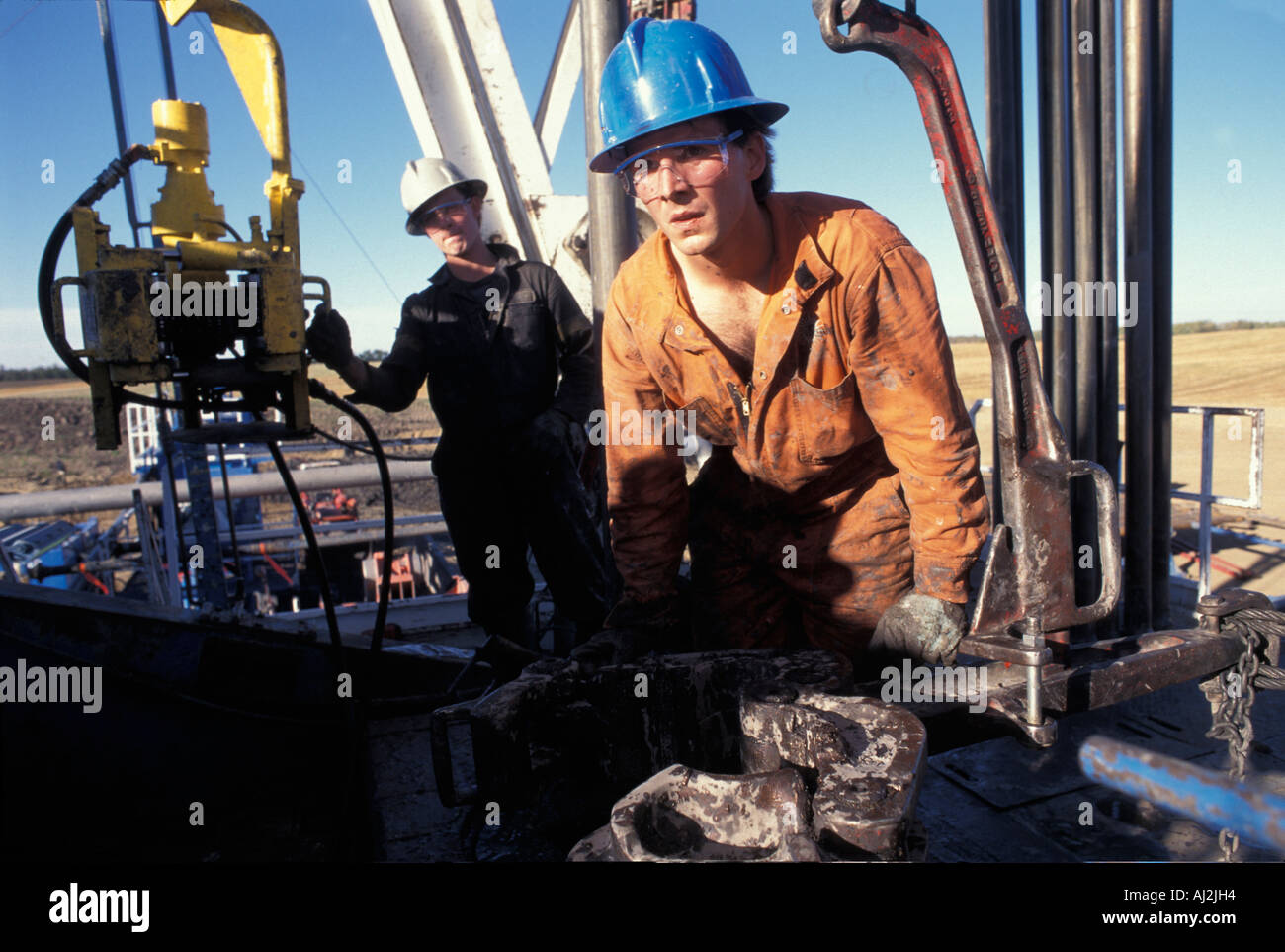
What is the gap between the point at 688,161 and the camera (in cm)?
193

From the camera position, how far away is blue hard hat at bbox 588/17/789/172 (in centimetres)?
193

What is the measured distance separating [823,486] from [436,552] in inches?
239

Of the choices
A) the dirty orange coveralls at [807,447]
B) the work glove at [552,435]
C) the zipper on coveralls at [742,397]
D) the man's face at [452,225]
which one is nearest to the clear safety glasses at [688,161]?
the dirty orange coveralls at [807,447]

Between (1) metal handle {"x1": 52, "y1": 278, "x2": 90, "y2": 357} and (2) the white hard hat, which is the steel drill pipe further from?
(2) the white hard hat

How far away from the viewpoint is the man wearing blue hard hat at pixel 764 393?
1.96 m

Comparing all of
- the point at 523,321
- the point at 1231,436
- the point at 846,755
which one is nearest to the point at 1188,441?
the point at 1231,436

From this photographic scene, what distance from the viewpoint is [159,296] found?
7.48ft

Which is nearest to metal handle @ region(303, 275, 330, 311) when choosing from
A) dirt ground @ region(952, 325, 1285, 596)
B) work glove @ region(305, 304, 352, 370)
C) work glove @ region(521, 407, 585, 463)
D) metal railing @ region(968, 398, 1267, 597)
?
Answer: work glove @ region(305, 304, 352, 370)

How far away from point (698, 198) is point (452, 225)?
1.79m

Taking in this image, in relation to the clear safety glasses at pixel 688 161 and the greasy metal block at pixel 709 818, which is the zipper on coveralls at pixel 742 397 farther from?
the greasy metal block at pixel 709 818

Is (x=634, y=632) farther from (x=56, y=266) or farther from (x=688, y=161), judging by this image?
(x=56, y=266)

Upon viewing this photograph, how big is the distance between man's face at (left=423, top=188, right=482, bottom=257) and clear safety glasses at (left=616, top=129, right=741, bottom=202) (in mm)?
1672
